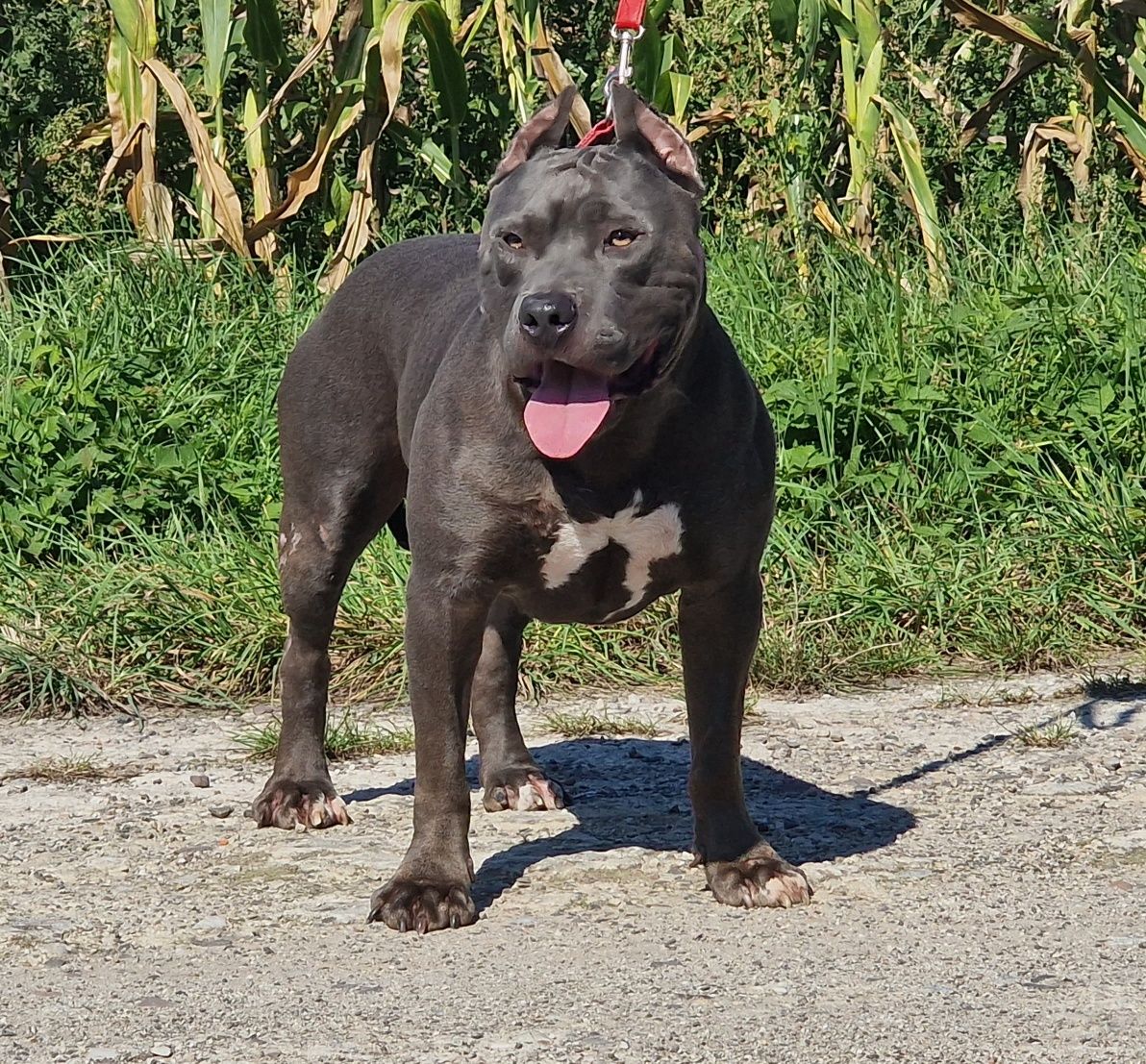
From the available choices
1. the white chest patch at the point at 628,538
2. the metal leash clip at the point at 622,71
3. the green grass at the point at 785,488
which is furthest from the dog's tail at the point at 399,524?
the metal leash clip at the point at 622,71

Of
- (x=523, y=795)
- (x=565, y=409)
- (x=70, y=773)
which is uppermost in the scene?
(x=565, y=409)

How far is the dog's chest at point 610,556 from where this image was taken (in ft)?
12.5

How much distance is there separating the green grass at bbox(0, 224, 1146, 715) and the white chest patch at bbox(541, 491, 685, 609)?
208 cm

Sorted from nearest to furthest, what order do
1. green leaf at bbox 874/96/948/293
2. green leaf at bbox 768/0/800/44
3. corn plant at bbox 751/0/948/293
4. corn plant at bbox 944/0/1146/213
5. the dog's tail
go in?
the dog's tail
green leaf at bbox 768/0/800/44
corn plant at bbox 751/0/948/293
green leaf at bbox 874/96/948/293
corn plant at bbox 944/0/1146/213

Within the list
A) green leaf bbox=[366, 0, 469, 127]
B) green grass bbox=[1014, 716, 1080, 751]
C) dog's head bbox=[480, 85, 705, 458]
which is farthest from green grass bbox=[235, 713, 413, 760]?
green leaf bbox=[366, 0, 469, 127]

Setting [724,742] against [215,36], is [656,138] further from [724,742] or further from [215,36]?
[215,36]

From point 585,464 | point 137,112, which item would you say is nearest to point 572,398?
point 585,464

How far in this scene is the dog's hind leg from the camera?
4.77 meters

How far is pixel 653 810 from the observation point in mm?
4742

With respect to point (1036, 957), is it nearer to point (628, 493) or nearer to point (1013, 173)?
point (628, 493)

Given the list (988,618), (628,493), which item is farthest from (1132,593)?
(628,493)

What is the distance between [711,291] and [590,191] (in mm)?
3683

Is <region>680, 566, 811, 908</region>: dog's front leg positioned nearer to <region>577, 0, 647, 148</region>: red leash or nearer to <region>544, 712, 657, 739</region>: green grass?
<region>577, 0, 647, 148</region>: red leash

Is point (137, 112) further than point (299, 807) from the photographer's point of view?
Yes
